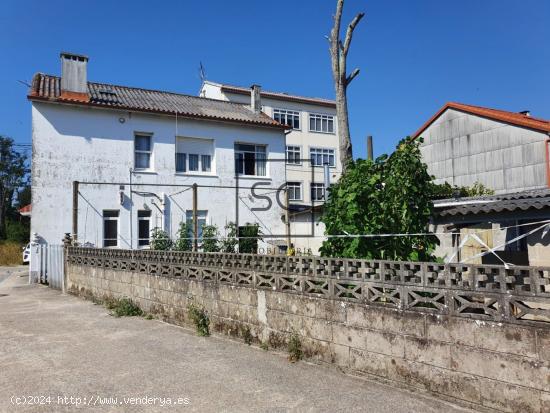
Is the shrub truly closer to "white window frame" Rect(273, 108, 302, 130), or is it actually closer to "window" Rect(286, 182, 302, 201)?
"window" Rect(286, 182, 302, 201)

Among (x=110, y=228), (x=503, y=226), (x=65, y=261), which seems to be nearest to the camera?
(x=503, y=226)

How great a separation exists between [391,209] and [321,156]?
31.7 meters

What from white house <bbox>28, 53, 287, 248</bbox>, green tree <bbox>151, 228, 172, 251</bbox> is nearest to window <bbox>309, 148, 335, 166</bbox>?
white house <bbox>28, 53, 287, 248</bbox>

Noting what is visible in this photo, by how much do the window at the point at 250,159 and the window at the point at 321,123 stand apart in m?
16.1

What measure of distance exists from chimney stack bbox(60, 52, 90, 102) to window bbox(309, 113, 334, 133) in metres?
21.2

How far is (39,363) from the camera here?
230 inches

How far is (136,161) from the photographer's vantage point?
18516 mm

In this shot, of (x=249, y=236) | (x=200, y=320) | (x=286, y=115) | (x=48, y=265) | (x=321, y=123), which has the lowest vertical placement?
(x=200, y=320)

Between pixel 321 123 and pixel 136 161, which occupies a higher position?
pixel 321 123

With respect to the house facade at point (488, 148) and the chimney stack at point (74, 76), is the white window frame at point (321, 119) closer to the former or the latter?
the house facade at point (488, 148)

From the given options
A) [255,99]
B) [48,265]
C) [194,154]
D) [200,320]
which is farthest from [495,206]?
[255,99]

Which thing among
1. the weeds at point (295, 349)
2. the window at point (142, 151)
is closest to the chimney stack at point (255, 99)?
the window at point (142, 151)

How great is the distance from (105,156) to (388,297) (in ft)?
50.5

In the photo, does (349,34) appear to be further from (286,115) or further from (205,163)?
(286,115)
